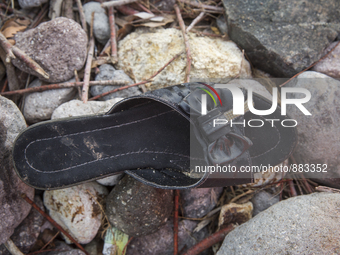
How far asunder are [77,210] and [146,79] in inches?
47.1

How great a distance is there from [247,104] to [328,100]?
714 mm

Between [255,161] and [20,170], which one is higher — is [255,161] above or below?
above

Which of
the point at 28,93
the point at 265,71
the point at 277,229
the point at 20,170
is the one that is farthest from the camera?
the point at 265,71

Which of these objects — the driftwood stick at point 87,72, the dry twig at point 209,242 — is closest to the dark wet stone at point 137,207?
the dry twig at point 209,242

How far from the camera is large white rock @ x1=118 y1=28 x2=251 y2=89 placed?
80.8 inches

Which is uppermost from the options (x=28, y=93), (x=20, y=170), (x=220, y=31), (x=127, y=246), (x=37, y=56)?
(x=220, y=31)

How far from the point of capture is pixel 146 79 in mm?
2078

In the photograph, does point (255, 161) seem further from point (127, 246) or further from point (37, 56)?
point (37, 56)

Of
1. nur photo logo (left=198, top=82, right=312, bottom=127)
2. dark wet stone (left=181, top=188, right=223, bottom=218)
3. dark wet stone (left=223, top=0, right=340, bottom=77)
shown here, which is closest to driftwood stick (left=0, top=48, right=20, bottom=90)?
nur photo logo (left=198, top=82, right=312, bottom=127)

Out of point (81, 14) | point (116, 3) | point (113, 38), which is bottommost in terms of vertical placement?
point (113, 38)

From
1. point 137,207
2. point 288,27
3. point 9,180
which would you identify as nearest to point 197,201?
point 137,207

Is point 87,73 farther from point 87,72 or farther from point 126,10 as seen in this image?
point 126,10

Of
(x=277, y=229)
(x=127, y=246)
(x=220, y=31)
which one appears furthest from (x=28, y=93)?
(x=277, y=229)

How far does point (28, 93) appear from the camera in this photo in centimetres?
206
